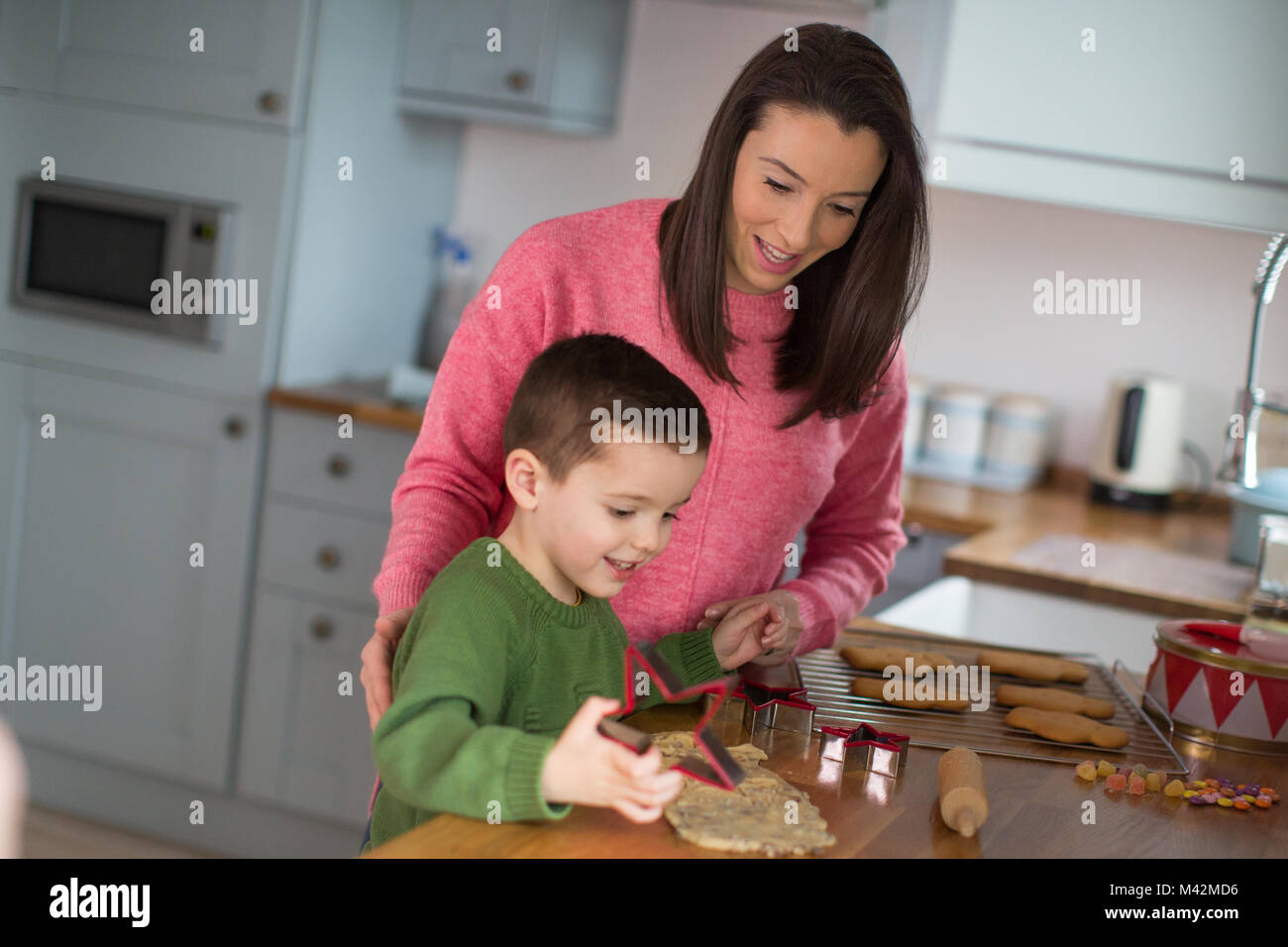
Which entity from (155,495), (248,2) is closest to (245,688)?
(155,495)

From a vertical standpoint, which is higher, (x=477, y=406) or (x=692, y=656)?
(x=477, y=406)

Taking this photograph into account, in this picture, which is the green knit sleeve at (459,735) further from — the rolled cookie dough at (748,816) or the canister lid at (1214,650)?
the canister lid at (1214,650)

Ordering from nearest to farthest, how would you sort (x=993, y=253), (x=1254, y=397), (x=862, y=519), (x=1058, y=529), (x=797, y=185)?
(x=797, y=185) → (x=862, y=519) → (x=1254, y=397) → (x=1058, y=529) → (x=993, y=253)

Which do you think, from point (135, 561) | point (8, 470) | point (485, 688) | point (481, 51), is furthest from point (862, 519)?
point (8, 470)

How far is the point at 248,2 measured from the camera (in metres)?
2.43

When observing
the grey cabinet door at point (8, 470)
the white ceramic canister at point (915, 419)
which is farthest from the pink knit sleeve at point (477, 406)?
the grey cabinet door at point (8, 470)

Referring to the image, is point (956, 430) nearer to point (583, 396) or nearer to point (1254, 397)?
point (1254, 397)

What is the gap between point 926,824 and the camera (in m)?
0.93

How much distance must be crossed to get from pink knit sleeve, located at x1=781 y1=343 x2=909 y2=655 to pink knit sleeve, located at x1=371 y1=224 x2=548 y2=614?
34 cm

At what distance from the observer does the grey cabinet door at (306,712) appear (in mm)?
2521

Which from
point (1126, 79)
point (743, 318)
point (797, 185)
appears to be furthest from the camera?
point (1126, 79)

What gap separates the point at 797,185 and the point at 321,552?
5.27ft

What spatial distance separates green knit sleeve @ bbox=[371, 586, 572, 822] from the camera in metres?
0.80

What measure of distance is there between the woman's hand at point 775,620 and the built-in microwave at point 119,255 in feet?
5.15
